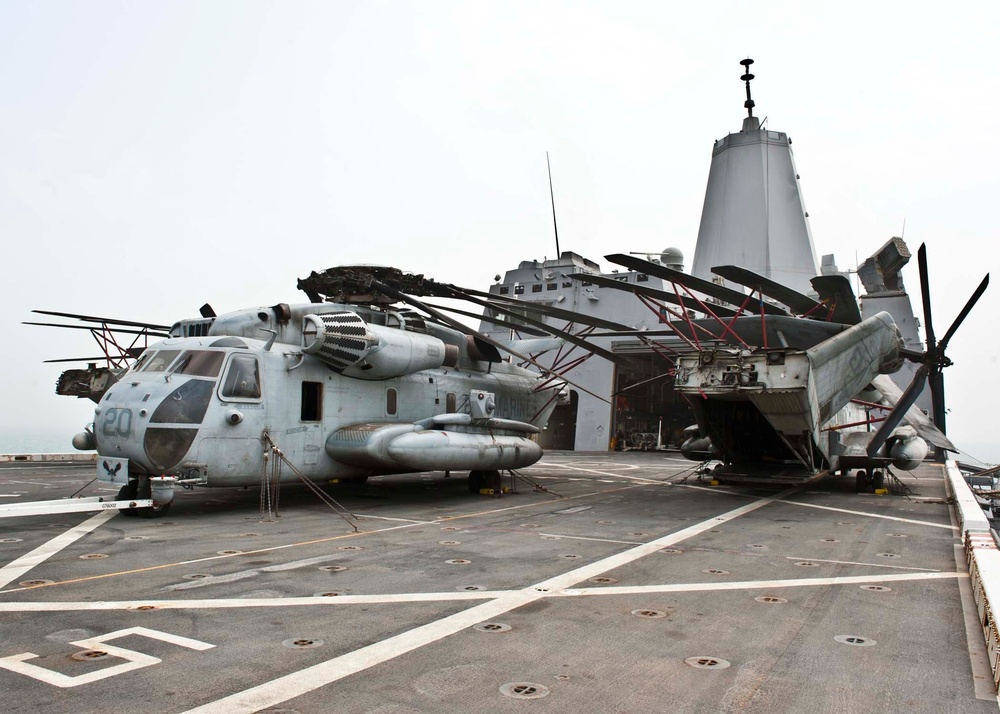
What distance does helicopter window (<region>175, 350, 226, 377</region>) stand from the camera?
11109mm

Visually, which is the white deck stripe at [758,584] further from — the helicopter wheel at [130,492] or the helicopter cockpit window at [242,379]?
the helicopter wheel at [130,492]

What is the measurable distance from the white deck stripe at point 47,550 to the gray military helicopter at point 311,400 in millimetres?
666

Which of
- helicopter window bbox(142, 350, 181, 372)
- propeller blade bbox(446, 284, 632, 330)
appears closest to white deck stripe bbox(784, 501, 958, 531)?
propeller blade bbox(446, 284, 632, 330)

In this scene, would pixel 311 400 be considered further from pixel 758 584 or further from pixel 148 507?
pixel 758 584

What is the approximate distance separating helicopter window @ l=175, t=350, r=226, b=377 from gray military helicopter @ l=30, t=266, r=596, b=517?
22 mm

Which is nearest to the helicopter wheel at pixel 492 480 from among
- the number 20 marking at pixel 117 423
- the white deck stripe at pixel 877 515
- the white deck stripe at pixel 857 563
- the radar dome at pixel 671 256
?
the white deck stripe at pixel 877 515

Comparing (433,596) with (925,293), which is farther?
(925,293)

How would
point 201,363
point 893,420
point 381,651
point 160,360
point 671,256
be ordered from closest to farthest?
1. point 381,651
2. point 201,363
3. point 160,360
4. point 893,420
5. point 671,256

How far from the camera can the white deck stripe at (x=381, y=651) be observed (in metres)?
3.92

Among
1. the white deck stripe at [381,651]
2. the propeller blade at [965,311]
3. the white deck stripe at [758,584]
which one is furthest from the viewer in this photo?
the propeller blade at [965,311]

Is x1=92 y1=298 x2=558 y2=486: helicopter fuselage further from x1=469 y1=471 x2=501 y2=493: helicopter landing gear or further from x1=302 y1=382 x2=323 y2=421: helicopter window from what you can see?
x1=469 y1=471 x2=501 y2=493: helicopter landing gear


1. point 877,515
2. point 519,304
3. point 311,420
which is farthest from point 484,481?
point 877,515

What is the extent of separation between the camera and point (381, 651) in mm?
4789

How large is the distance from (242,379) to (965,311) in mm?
14943
